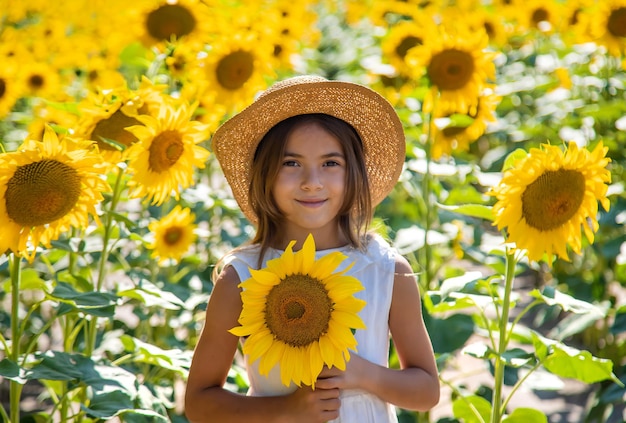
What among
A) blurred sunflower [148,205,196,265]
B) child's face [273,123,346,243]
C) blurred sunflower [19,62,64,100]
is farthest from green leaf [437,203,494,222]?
blurred sunflower [19,62,64,100]

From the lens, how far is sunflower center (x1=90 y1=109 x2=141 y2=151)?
240cm

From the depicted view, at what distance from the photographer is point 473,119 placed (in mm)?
3262

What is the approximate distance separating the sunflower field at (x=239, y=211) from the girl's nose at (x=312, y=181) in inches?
15.1

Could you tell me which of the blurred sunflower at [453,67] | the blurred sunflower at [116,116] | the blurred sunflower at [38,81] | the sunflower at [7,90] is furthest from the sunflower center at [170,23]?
the blurred sunflower at [116,116]

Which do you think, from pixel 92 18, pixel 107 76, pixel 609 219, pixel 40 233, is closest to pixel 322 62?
pixel 92 18

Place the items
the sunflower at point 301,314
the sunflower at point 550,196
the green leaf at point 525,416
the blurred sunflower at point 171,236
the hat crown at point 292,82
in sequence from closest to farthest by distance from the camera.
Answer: the sunflower at point 301,314 → the hat crown at point 292,82 → the sunflower at point 550,196 → the green leaf at point 525,416 → the blurred sunflower at point 171,236

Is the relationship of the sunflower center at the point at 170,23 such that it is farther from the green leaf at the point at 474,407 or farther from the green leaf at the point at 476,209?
the green leaf at the point at 474,407

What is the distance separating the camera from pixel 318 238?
6.51ft

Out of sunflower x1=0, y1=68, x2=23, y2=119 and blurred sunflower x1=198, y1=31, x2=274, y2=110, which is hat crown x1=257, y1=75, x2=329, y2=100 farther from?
sunflower x1=0, y1=68, x2=23, y2=119

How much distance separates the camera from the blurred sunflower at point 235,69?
3.50m

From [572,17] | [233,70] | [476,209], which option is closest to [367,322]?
[476,209]

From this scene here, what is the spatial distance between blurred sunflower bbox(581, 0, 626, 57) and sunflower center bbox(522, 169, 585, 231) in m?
2.30

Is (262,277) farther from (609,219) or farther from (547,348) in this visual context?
(609,219)

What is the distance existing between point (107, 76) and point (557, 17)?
268 centimetres
